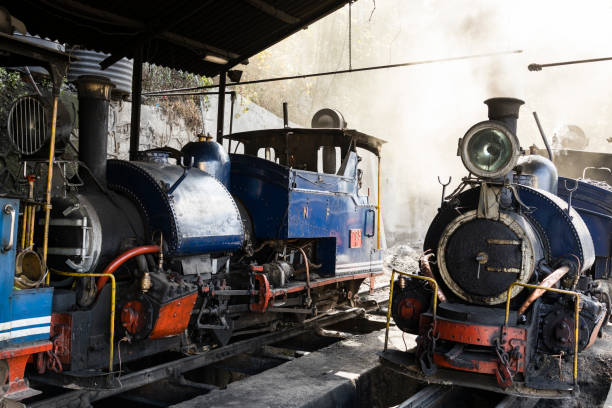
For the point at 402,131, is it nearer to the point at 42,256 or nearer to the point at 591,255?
the point at 591,255

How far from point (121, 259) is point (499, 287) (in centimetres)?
333

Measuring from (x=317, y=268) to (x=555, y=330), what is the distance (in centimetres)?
372

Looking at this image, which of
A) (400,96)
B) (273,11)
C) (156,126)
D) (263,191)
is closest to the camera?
(263,191)

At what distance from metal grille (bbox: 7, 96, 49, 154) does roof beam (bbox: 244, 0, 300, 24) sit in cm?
453

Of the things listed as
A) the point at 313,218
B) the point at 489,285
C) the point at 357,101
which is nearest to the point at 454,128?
the point at 357,101

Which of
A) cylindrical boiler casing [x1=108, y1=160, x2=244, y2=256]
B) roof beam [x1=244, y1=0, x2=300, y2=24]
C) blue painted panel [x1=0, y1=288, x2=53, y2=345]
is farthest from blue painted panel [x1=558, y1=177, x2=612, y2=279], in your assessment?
blue painted panel [x1=0, y1=288, x2=53, y2=345]

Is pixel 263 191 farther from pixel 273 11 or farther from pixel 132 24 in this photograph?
pixel 132 24

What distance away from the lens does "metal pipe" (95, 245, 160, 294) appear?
4.38 metres

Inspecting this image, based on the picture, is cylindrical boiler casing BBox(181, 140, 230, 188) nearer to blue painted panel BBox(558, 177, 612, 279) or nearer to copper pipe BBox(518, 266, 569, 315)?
copper pipe BBox(518, 266, 569, 315)

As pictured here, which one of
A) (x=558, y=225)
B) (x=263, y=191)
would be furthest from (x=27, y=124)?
(x=558, y=225)

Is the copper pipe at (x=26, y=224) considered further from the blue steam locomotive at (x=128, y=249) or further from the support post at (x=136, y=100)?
the support post at (x=136, y=100)

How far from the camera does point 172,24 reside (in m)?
7.95

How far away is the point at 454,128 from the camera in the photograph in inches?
1152

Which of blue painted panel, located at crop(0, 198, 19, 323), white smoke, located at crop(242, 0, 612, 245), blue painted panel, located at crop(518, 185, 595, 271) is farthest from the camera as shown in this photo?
white smoke, located at crop(242, 0, 612, 245)
